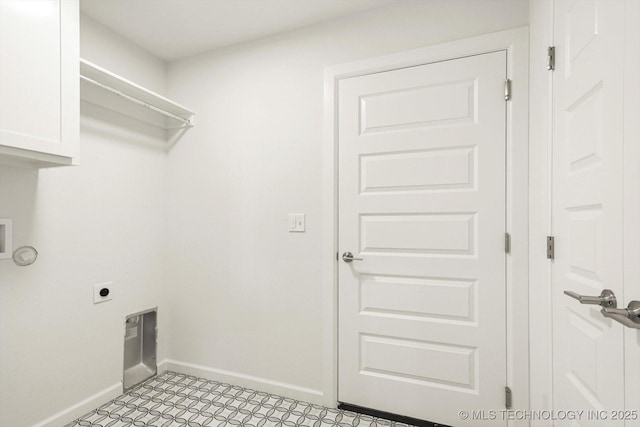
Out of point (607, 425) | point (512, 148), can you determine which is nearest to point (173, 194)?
point (512, 148)

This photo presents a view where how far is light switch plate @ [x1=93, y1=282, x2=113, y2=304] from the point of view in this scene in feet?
6.78

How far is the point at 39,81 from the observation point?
4.64 ft

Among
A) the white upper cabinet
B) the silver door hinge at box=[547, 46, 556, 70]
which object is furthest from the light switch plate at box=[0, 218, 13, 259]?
the silver door hinge at box=[547, 46, 556, 70]

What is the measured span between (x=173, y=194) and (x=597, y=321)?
99.1 inches

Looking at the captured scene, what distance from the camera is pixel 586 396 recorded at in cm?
107

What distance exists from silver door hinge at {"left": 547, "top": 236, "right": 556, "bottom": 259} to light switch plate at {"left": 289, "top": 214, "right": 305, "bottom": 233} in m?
1.29

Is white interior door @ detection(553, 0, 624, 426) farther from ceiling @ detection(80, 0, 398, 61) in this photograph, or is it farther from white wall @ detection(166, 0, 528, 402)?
ceiling @ detection(80, 0, 398, 61)

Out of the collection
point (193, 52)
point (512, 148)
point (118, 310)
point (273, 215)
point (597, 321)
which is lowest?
point (118, 310)

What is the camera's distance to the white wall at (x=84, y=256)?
171 centimetres

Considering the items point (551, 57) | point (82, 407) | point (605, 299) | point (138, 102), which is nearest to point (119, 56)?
point (138, 102)

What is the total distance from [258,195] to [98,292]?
1.14m

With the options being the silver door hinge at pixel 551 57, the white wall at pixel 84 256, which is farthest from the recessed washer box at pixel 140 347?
the silver door hinge at pixel 551 57

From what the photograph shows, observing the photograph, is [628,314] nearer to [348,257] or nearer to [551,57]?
[551,57]

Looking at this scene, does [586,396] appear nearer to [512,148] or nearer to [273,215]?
[512,148]
